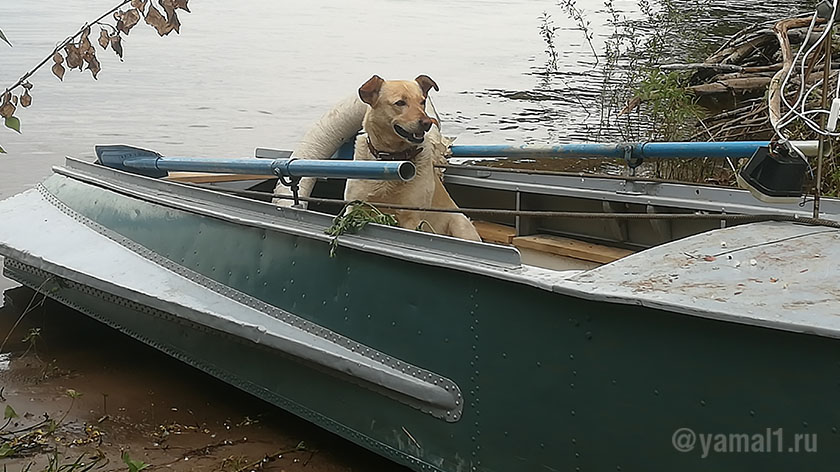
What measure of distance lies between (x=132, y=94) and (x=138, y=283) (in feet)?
43.5

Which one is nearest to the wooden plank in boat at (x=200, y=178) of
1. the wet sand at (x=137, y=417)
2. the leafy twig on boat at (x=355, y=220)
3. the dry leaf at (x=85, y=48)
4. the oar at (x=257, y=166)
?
the oar at (x=257, y=166)

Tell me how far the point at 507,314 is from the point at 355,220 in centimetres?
92

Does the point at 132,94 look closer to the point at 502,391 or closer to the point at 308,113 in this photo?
the point at 308,113

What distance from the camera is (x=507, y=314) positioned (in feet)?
11.2

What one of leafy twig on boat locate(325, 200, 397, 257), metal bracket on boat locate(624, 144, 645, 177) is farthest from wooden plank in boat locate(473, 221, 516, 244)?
leafy twig on boat locate(325, 200, 397, 257)

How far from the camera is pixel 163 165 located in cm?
547

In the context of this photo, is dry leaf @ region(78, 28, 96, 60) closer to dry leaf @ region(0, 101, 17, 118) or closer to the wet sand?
dry leaf @ region(0, 101, 17, 118)

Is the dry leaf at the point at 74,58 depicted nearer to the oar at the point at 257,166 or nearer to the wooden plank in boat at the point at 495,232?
the oar at the point at 257,166

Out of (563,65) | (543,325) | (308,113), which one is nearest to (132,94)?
(308,113)

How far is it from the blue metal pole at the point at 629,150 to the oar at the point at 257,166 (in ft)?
4.39

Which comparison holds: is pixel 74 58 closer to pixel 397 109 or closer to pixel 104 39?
pixel 104 39

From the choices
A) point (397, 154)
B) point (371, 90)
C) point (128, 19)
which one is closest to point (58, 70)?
point (128, 19)

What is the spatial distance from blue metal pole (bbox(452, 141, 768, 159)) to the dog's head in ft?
3.08

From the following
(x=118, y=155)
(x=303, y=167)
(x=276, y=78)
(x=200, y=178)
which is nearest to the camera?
(x=303, y=167)
